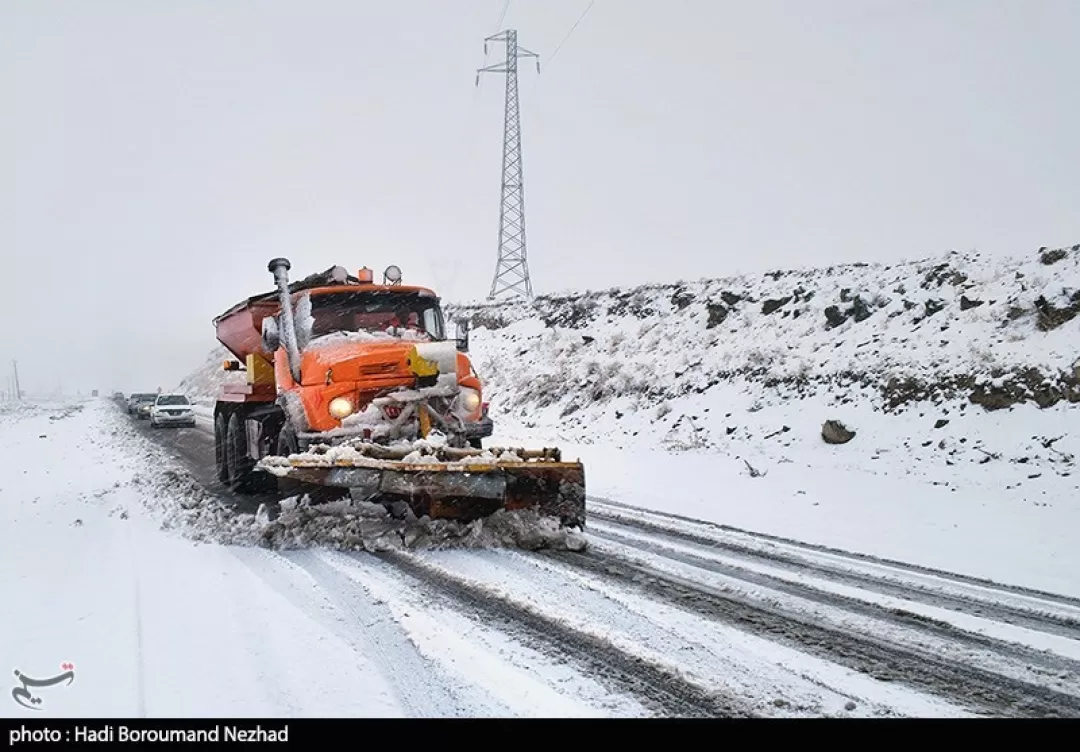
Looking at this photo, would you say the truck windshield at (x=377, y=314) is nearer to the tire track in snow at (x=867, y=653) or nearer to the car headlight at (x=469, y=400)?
the car headlight at (x=469, y=400)

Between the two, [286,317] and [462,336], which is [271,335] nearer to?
[286,317]

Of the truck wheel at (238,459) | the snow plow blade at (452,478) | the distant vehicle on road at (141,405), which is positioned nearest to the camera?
the snow plow blade at (452,478)

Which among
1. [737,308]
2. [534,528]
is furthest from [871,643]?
[737,308]

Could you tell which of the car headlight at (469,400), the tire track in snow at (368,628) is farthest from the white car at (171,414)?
the tire track in snow at (368,628)

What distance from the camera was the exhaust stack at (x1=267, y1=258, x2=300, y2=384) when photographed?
697 cm

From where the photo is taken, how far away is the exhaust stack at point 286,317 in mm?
6973

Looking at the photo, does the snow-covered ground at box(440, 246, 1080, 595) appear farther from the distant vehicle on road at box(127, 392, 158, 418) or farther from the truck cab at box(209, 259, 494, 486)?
the distant vehicle on road at box(127, 392, 158, 418)

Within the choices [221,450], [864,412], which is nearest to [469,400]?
[221,450]

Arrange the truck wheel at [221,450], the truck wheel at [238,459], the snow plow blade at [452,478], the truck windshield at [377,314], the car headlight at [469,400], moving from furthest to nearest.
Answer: the truck wheel at [221,450] < the truck wheel at [238,459] < the truck windshield at [377,314] < the car headlight at [469,400] < the snow plow blade at [452,478]

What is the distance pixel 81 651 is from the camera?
3.52m

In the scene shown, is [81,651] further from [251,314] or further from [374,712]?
[251,314]

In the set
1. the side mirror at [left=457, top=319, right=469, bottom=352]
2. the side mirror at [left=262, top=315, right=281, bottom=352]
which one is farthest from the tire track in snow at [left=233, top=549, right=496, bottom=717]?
the side mirror at [left=457, top=319, right=469, bottom=352]
